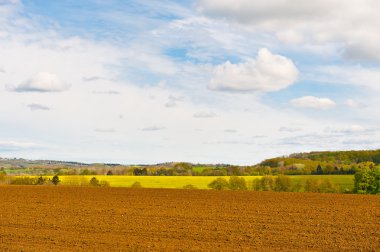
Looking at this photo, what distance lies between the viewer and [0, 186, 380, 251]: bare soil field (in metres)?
17.8

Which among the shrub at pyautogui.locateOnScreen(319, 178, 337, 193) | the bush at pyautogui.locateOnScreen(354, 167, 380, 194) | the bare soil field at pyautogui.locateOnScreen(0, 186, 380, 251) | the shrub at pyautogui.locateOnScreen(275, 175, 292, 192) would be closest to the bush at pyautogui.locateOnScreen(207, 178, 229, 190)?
the shrub at pyautogui.locateOnScreen(275, 175, 292, 192)

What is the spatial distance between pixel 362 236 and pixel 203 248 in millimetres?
7311

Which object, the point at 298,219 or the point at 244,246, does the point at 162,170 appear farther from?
the point at 244,246

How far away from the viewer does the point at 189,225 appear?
2222 cm

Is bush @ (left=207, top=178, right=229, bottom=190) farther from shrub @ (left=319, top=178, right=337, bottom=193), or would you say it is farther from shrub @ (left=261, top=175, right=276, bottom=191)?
shrub @ (left=319, top=178, right=337, bottom=193)

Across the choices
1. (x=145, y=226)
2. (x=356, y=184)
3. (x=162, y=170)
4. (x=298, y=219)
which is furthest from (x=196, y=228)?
(x=162, y=170)

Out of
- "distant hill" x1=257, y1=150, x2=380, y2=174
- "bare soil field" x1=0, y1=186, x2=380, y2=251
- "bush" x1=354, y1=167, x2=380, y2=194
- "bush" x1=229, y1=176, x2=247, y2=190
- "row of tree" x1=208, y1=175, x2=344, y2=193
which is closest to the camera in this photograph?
"bare soil field" x1=0, y1=186, x2=380, y2=251

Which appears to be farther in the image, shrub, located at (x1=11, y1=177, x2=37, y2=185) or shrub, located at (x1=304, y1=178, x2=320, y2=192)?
shrub, located at (x1=11, y1=177, x2=37, y2=185)

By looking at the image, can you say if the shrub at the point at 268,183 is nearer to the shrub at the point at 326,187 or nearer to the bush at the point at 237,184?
the bush at the point at 237,184

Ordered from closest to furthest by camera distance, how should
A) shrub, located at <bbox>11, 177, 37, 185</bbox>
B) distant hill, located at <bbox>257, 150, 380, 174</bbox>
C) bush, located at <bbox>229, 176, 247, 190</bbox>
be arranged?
bush, located at <bbox>229, 176, 247, 190</bbox>, shrub, located at <bbox>11, 177, 37, 185</bbox>, distant hill, located at <bbox>257, 150, 380, 174</bbox>

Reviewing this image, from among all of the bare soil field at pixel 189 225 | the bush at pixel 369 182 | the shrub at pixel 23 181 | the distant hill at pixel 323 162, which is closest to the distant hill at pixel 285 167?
the distant hill at pixel 323 162

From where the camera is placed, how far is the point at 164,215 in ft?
85.0

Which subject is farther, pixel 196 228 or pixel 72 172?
pixel 72 172

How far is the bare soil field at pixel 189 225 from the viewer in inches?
701
